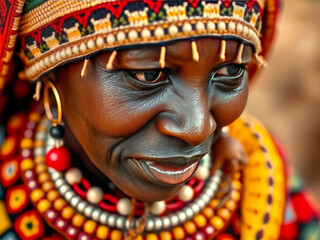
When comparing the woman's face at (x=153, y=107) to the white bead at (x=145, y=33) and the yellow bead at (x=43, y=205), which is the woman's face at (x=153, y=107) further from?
the yellow bead at (x=43, y=205)

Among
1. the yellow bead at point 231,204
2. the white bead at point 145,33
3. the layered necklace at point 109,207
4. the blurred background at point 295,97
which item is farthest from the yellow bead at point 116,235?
the blurred background at point 295,97

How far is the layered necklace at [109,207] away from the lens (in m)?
1.30

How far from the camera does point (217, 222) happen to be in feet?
4.51

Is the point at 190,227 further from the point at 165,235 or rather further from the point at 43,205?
the point at 43,205

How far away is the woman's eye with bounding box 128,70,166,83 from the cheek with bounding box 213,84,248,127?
16 cm

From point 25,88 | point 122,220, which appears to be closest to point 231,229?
point 122,220

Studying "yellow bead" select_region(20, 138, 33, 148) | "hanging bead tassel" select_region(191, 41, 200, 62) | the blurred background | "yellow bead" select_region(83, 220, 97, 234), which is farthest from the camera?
the blurred background

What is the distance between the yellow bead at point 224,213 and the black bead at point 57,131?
52cm

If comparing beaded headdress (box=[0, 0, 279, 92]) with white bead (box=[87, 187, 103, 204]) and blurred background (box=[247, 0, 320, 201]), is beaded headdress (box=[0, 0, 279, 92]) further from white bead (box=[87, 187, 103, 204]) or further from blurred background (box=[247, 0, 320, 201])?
blurred background (box=[247, 0, 320, 201])

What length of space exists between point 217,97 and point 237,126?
51cm

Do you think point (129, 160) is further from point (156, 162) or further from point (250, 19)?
point (250, 19)

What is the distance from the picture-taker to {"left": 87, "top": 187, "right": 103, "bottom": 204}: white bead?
1.32 m

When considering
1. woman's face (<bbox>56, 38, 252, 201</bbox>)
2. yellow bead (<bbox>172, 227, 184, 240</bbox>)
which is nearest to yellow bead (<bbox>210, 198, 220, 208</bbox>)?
yellow bead (<bbox>172, 227, 184, 240</bbox>)

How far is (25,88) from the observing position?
142 cm
